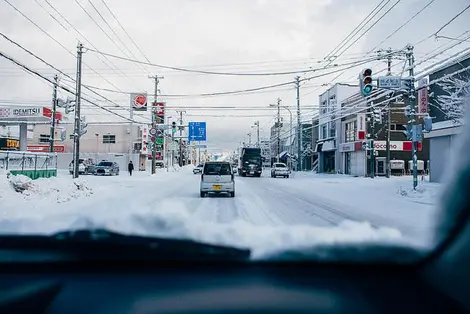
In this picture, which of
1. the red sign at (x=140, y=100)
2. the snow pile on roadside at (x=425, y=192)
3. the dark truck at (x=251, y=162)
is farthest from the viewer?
the dark truck at (x=251, y=162)

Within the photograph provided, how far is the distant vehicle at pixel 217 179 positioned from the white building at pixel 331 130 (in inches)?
1183

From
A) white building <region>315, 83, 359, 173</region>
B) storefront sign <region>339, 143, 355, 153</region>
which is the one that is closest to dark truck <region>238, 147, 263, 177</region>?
white building <region>315, 83, 359, 173</region>

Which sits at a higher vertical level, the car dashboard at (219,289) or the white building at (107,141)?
the white building at (107,141)

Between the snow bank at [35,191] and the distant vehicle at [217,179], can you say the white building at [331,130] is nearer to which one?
the distant vehicle at [217,179]

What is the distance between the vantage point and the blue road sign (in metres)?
46.5

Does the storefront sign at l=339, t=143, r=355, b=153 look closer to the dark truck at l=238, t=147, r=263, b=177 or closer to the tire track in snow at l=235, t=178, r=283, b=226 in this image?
the dark truck at l=238, t=147, r=263, b=177

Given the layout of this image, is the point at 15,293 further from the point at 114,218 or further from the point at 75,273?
the point at 114,218

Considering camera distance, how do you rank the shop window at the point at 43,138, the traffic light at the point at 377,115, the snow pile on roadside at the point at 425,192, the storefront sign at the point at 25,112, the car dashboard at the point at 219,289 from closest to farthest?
the car dashboard at the point at 219,289
the snow pile on roadside at the point at 425,192
the storefront sign at the point at 25,112
the traffic light at the point at 377,115
the shop window at the point at 43,138

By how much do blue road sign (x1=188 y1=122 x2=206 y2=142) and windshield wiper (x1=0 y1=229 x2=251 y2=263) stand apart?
43.8 m

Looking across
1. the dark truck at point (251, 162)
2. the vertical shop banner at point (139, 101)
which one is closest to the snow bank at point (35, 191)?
Answer: the vertical shop banner at point (139, 101)

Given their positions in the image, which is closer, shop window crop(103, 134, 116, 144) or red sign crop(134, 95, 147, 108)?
red sign crop(134, 95, 147, 108)

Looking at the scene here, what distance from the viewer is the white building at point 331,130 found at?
163 feet

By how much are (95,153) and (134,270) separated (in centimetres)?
5889

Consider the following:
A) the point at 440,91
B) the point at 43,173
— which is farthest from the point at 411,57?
the point at 43,173
